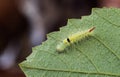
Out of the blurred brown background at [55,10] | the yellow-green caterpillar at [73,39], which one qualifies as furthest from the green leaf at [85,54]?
the blurred brown background at [55,10]

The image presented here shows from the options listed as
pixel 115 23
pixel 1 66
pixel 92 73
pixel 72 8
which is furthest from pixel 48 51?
pixel 72 8

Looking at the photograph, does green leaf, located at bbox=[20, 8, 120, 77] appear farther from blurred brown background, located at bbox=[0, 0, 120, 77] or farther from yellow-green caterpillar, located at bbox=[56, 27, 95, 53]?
blurred brown background, located at bbox=[0, 0, 120, 77]

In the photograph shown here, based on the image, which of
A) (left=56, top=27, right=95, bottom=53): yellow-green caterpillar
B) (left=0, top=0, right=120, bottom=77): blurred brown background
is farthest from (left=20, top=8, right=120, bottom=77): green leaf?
(left=0, top=0, right=120, bottom=77): blurred brown background

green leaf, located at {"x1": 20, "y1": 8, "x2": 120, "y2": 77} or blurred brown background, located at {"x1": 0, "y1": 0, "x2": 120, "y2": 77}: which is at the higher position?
green leaf, located at {"x1": 20, "y1": 8, "x2": 120, "y2": 77}

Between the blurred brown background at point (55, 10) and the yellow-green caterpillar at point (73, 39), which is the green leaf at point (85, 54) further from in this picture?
the blurred brown background at point (55, 10)

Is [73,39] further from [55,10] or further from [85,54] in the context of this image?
[55,10]

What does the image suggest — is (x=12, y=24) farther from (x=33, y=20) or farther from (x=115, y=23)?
(x=115, y=23)

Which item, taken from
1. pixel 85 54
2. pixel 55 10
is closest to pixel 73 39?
pixel 85 54
